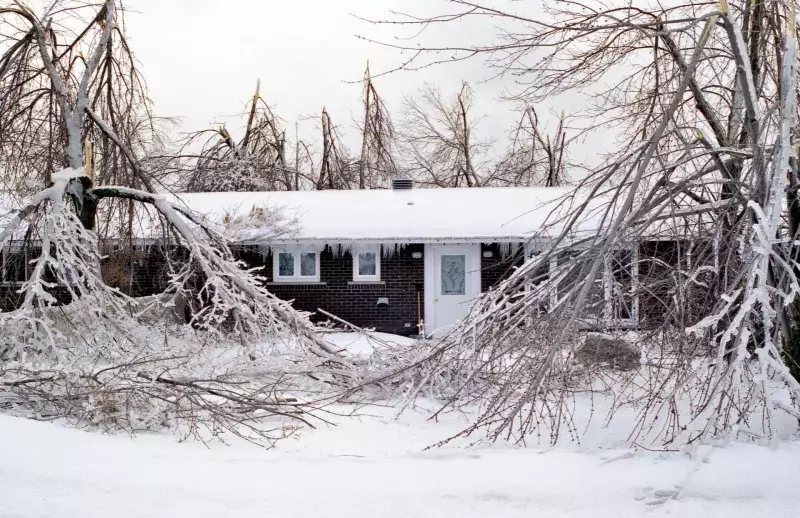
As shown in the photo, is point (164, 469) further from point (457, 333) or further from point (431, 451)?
point (457, 333)

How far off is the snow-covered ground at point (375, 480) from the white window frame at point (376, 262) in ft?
34.3

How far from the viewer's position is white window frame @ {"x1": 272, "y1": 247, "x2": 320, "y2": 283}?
17500 millimetres

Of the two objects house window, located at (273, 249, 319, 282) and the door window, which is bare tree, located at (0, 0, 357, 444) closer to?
house window, located at (273, 249, 319, 282)

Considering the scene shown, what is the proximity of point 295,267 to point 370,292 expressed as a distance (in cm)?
202

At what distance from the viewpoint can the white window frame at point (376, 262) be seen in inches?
677

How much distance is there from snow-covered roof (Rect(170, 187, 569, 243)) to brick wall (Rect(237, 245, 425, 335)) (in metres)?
0.71

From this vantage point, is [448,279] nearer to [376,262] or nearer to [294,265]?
[376,262]

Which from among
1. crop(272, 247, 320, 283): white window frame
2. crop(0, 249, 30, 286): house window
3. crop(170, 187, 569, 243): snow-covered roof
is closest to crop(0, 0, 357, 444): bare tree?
crop(0, 249, 30, 286): house window

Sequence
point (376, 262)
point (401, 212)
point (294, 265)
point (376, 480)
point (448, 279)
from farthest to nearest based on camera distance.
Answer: point (401, 212), point (294, 265), point (376, 262), point (448, 279), point (376, 480)

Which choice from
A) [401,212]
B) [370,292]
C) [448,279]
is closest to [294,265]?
[370,292]

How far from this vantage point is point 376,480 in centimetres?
562

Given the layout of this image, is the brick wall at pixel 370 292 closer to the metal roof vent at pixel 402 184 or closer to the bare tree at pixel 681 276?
the metal roof vent at pixel 402 184

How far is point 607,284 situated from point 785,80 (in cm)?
244

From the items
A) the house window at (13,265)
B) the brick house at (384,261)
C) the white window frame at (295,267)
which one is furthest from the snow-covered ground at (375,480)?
the white window frame at (295,267)
